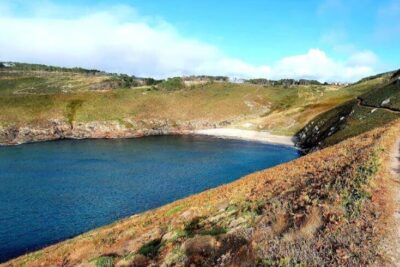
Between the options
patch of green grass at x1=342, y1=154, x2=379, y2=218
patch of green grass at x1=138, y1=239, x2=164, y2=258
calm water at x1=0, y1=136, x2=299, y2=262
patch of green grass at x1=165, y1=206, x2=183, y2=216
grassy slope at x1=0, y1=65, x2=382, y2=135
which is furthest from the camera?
grassy slope at x1=0, y1=65, x2=382, y2=135

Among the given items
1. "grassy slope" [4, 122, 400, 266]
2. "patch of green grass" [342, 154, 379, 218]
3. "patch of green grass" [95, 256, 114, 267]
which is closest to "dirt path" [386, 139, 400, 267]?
"grassy slope" [4, 122, 400, 266]

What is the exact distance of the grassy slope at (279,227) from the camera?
17.8 meters

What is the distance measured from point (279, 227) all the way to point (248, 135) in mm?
139573

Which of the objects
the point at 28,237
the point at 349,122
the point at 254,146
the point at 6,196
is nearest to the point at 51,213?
the point at 28,237

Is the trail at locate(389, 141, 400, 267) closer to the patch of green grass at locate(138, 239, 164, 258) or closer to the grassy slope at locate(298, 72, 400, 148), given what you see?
the patch of green grass at locate(138, 239, 164, 258)

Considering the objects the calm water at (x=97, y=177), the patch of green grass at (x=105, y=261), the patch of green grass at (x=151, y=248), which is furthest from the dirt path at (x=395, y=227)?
the calm water at (x=97, y=177)

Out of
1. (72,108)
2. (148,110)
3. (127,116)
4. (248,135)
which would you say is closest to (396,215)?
(248,135)

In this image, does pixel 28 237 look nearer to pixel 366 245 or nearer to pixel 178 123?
pixel 366 245

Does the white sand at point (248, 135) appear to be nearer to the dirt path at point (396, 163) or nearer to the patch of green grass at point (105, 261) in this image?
the dirt path at point (396, 163)

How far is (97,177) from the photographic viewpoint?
88.8 metres

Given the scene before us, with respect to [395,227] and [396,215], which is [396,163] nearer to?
[396,215]

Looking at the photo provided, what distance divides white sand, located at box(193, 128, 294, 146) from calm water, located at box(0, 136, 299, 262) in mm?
9257

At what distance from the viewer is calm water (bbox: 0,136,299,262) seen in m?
58.3

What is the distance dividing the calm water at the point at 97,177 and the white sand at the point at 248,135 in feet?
30.4
